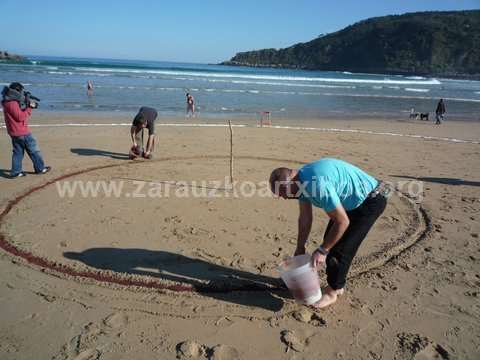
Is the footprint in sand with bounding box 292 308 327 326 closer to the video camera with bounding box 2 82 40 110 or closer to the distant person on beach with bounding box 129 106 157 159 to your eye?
the video camera with bounding box 2 82 40 110

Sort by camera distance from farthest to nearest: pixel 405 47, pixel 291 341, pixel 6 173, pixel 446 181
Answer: pixel 405 47
pixel 446 181
pixel 6 173
pixel 291 341

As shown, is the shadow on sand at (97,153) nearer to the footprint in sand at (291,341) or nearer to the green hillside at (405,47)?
the footprint in sand at (291,341)

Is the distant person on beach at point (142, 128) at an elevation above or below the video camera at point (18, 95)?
below

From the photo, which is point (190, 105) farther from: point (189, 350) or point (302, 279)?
point (189, 350)

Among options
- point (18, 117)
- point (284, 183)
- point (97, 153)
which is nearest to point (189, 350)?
point (284, 183)

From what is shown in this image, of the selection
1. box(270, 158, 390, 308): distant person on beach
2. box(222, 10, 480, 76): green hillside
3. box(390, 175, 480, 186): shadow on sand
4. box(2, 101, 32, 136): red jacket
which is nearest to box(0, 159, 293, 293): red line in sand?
box(270, 158, 390, 308): distant person on beach

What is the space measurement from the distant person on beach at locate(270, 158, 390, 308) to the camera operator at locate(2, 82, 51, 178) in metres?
5.76

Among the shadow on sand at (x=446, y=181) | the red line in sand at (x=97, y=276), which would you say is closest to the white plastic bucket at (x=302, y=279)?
the red line in sand at (x=97, y=276)

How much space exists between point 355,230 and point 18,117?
6.26m

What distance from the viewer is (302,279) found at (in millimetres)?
3270

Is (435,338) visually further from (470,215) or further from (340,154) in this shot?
(340,154)

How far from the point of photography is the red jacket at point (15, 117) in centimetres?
668

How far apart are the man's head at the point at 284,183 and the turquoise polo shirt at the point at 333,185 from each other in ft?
0.22

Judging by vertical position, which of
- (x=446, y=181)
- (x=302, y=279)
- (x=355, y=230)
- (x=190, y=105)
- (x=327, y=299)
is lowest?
(x=446, y=181)
